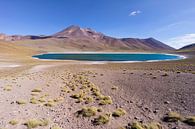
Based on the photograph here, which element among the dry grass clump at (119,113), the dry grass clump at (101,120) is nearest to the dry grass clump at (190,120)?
the dry grass clump at (119,113)

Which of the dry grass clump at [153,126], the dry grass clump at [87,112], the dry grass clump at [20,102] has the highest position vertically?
the dry grass clump at [20,102]

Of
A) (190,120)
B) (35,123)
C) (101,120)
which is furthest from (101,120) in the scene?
(190,120)


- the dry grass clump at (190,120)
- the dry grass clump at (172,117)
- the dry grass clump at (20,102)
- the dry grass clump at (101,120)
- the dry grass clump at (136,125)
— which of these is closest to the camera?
the dry grass clump at (136,125)

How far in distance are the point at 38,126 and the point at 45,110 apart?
7.74 feet

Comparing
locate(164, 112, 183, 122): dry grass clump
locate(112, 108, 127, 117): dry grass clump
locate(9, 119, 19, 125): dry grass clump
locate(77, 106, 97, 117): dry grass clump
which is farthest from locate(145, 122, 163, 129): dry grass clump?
locate(9, 119, 19, 125): dry grass clump

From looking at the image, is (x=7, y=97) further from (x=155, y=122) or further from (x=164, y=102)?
(x=164, y=102)

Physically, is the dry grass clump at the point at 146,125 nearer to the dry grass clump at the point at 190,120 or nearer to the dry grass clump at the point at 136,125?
the dry grass clump at the point at 136,125

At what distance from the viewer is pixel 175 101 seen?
41.5 ft

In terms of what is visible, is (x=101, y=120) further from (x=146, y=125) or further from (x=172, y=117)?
(x=172, y=117)

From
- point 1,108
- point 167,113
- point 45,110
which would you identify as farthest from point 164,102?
point 1,108

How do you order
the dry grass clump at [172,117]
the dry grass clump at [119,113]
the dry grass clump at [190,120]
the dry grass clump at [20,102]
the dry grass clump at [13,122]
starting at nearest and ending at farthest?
1. the dry grass clump at [13,122]
2. the dry grass clump at [190,120]
3. the dry grass clump at [172,117]
4. the dry grass clump at [119,113]
5. the dry grass clump at [20,102]

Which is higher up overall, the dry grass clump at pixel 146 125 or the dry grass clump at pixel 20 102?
the dry grass clump at pixel 20 102

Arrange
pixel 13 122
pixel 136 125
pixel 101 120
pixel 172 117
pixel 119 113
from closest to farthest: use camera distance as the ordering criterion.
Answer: pixel 136 125 → pixel 13 122 → pixel 101 120 → pixel 172 117 → pixel 119 113

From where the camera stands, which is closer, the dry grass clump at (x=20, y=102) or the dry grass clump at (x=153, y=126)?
the dry grass clump at (x=153, y=126)
